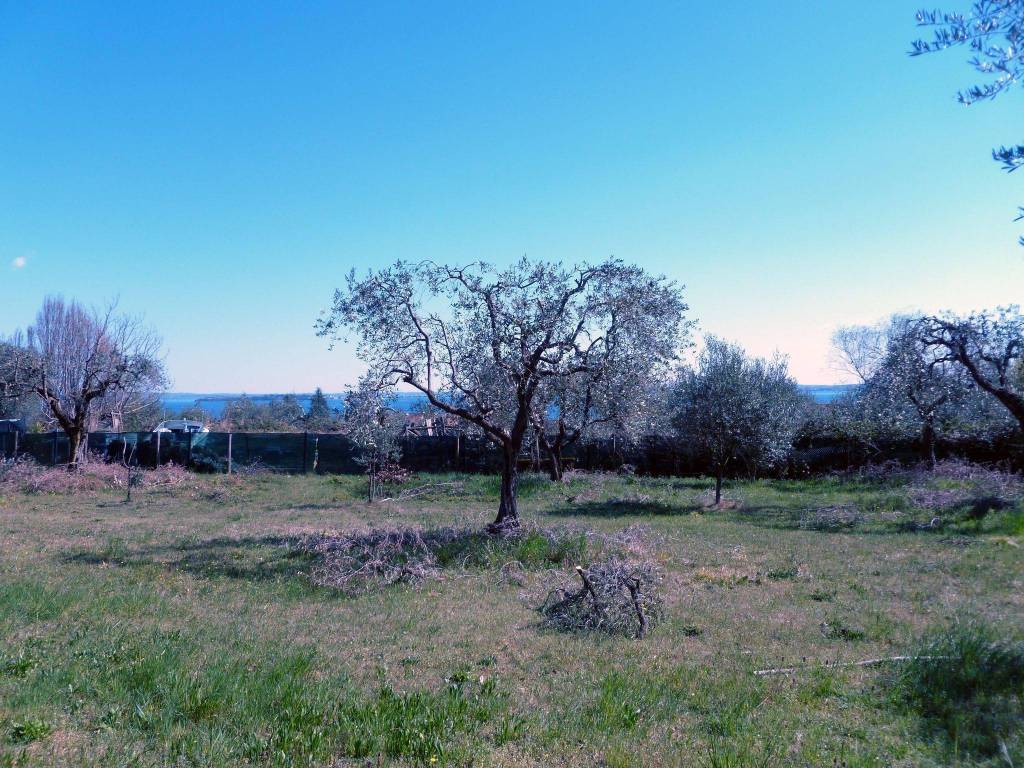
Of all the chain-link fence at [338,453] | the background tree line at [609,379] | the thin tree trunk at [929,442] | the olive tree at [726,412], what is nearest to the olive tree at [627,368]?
the background tree line at [609,379]

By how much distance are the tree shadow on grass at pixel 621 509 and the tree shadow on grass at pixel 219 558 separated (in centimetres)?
809

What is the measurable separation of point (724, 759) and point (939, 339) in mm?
16491

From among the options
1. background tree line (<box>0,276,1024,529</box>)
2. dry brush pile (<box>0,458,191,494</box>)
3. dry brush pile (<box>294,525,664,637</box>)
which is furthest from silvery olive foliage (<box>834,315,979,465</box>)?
dry brush pile (<box>0,458,191,494</box>)

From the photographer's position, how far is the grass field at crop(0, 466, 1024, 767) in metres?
4.58

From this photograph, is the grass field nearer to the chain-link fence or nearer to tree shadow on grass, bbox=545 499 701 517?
tree shadow on grass, bbox=545 499 701 517

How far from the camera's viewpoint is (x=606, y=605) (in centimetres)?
827

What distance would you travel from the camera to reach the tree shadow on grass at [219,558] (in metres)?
11.6

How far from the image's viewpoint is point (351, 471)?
31.8 metres

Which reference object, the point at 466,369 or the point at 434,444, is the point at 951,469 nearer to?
the point at 466,369

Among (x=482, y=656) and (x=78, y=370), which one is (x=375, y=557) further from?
(x=78, y=370)

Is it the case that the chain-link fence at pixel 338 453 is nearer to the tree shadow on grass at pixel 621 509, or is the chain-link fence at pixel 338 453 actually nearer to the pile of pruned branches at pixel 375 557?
the tree shadow on grass at pixel 621 509

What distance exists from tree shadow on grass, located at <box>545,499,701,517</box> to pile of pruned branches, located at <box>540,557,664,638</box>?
10587 millimetres

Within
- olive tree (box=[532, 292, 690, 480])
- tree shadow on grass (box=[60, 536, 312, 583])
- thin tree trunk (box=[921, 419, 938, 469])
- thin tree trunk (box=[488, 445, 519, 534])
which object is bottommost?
tree shadow on grass (box=[60, 536, 312, 583])

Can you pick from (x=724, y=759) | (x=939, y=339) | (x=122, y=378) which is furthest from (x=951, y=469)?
(x=122, y=378)
